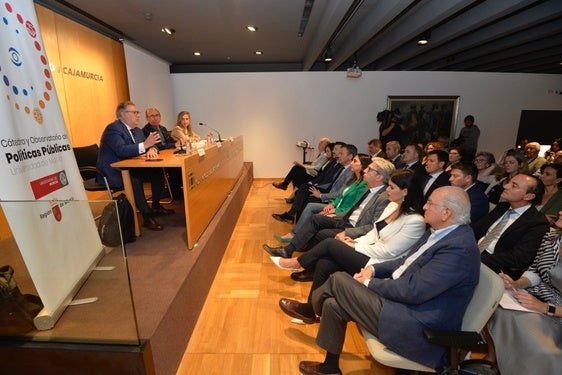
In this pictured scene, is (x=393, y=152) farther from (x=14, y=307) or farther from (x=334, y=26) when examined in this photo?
(x=14, y=307)

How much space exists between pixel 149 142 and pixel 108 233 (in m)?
1.44

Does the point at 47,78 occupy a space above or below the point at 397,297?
above

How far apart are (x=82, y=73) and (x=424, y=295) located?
491cm

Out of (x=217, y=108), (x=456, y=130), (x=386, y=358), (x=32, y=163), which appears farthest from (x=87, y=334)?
(x=456, y=130)

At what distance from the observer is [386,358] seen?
1.39 metres

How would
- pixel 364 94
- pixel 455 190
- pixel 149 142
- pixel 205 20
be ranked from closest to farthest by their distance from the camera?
1. pixel 455 190
2. pixel 149 142
3. pixel 205 20
4. pixel 364 94

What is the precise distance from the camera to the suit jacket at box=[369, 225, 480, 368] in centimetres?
137

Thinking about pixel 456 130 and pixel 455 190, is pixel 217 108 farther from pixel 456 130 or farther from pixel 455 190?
pixel 455 190

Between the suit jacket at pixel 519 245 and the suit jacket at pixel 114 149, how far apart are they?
2895 mm

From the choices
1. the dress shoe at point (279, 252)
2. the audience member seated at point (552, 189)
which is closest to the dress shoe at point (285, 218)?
the dress shoe at point (279, 252)

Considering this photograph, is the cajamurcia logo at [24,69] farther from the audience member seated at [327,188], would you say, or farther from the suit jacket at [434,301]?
the audience member seated at [327,188]

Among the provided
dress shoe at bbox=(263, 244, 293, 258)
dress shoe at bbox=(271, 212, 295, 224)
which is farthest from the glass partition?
dress shoe at bbox=(271, 212, 295, 224)

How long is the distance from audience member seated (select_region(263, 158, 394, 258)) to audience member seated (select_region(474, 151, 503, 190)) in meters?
1.95

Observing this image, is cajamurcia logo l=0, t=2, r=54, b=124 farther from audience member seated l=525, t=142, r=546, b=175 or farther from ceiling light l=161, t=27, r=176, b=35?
audience member seated l=525, t=142, r=546, b=175
